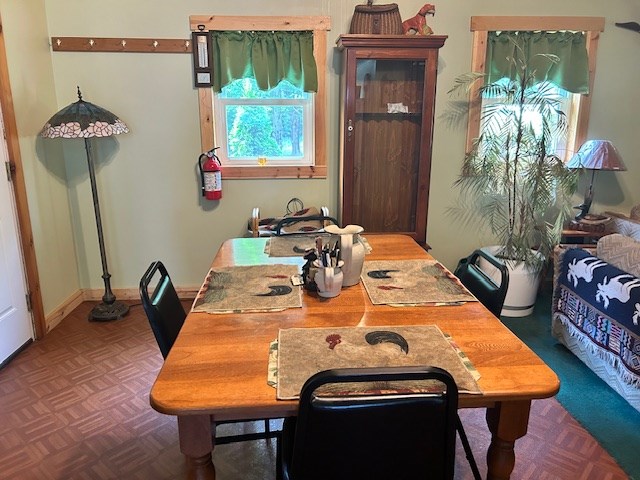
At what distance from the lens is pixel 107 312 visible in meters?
3.42

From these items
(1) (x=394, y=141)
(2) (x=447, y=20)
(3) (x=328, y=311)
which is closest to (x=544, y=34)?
(2) (x=447, y=20)

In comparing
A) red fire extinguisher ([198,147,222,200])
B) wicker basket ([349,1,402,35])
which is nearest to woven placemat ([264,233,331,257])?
red fire extinguisher ([198,147,222,200])

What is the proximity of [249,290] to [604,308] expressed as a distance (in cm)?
181

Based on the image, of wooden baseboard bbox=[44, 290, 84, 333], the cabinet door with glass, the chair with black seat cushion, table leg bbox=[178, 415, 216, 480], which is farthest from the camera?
wooden baseboard bbox=[44, 290, 84, 333]

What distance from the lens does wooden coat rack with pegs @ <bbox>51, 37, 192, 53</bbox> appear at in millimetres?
3301

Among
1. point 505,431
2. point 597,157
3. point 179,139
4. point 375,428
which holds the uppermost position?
point 179,139

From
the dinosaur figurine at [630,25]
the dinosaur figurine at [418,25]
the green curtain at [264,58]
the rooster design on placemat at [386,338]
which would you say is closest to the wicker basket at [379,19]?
the dinosaur figurine at [418,25]

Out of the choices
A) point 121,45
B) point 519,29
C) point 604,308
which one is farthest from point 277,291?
point 519,29

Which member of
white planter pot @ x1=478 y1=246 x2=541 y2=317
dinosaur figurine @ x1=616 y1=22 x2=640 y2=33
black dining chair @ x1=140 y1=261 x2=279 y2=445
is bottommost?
white planter pot @ x1=478 y1=246 x2=541 y2=317

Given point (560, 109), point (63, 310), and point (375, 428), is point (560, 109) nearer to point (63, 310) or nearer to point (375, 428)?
point (375, 428)

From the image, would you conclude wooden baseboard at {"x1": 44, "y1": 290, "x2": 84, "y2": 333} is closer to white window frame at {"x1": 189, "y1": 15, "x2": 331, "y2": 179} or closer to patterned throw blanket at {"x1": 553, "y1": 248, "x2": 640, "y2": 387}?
white window frame at {"x1": 189, "y1": 15, "x2": 331, "y2": 179}

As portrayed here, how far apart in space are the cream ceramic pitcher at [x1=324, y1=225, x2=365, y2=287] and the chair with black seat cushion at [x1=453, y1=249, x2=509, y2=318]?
476 mm

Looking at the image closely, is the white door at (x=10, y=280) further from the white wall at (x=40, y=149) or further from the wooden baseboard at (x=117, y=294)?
the wooden baseboard at (x=117, y=294)

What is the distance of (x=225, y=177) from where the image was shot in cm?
358
